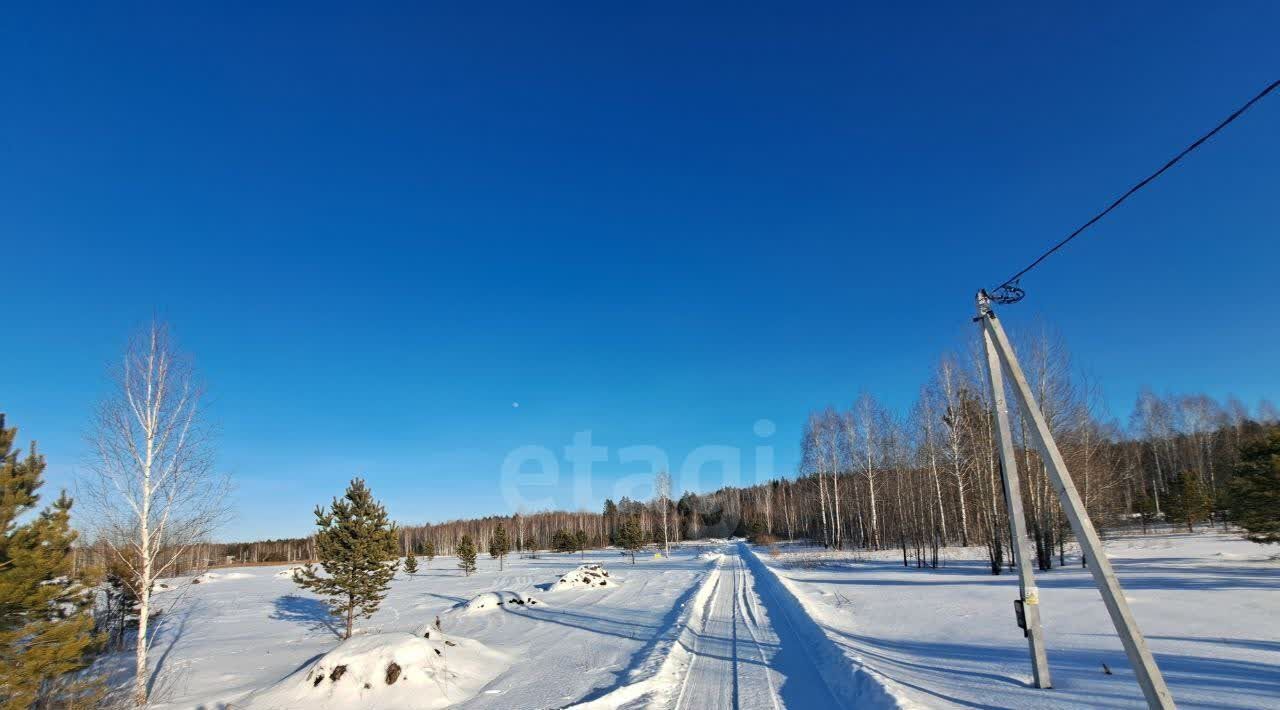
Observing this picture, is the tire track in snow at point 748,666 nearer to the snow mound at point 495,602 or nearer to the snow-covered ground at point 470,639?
the snow-covered ground at point 470,639

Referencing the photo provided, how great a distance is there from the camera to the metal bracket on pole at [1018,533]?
7246 mm

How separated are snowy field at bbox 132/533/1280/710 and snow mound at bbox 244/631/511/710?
0.04 meters

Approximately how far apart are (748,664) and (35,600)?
12360 mm

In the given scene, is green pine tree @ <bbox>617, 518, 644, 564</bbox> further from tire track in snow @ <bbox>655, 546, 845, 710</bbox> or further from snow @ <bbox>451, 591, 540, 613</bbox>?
tire track in snow @ <bbox>655, 546, 845, 710</bbox>

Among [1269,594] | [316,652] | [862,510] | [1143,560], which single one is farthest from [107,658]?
[862,510]

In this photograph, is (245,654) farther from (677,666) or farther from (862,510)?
(862,510)

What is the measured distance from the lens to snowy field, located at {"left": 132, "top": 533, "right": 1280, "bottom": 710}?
768cm

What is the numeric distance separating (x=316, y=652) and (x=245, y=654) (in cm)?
303

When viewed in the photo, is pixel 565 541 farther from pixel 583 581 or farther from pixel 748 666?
pixel 748 666

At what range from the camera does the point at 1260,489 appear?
1734 centimetres

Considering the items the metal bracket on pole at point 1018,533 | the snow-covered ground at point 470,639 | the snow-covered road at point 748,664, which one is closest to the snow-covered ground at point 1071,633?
the metal bracket on pole at point 1018,533

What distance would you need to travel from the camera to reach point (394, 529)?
2205cm

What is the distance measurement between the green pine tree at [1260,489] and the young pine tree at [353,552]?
29.6 metres

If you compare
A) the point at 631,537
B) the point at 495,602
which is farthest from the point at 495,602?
the point at 631,537
